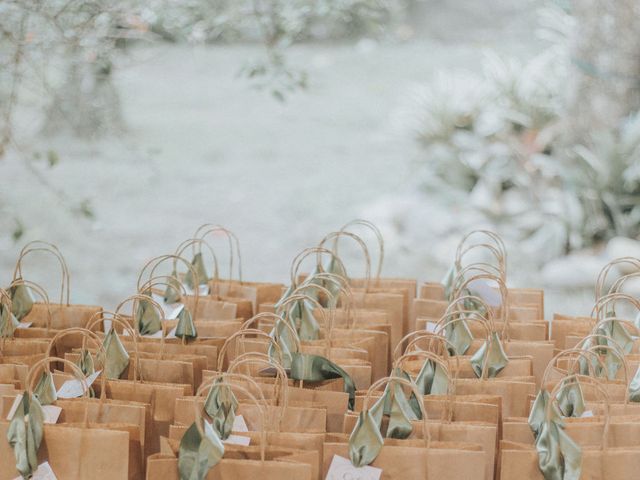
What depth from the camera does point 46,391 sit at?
1.90m

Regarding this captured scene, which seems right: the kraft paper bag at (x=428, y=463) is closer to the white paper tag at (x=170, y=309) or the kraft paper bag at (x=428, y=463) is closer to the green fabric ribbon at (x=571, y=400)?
the green fabric ribbon at (x=571, y=400)

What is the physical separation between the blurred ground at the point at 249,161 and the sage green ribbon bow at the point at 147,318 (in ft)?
6.07

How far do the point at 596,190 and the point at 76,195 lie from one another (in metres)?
3.68

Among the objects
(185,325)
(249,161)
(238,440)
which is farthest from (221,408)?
(249,161)

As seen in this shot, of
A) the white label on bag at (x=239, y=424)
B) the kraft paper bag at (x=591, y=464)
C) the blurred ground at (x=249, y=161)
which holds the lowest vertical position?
the kraft paper bag at (x=591, y=464)

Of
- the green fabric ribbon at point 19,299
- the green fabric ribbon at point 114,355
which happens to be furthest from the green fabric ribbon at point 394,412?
the green fabric ribbon at point 19,299

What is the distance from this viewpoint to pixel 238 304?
2.61m

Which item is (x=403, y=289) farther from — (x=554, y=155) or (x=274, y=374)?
(x=554, y=155)

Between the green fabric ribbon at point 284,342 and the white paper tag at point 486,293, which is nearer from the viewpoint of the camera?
the green fabric ribbon at point 284,342

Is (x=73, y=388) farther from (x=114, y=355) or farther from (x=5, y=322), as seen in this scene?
(x=5, y=322)

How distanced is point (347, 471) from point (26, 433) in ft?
1.93

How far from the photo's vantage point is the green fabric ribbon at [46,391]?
1899 millimetres

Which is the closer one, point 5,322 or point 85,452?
point 85,452

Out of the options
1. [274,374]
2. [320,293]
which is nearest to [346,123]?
[320,293]
